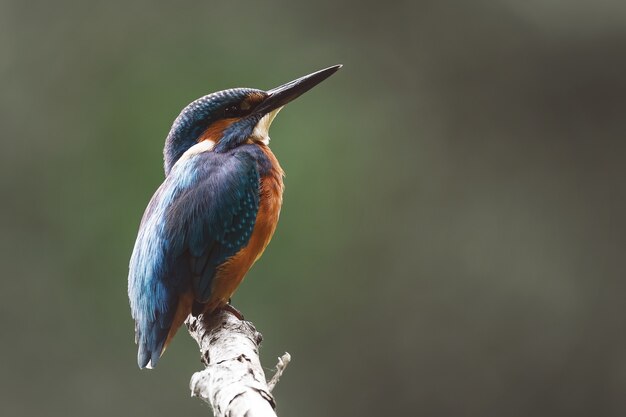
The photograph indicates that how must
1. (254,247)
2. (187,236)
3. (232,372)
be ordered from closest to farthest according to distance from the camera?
(232,372), (187,236), (254,247)

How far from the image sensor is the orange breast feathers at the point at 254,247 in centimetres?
224

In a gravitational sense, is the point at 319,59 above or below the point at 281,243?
above

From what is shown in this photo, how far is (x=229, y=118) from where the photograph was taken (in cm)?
251

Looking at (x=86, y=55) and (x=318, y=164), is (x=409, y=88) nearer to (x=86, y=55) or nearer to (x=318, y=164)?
(x=318, y=164)

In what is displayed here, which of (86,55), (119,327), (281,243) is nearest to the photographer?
(119,327)

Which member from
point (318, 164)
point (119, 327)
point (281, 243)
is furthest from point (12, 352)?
point (318, 164)

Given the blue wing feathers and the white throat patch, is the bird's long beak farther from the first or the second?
the blue wing feathers

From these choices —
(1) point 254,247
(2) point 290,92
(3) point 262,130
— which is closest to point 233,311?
(1) point 254,247

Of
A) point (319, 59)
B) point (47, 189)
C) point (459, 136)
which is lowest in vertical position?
point (47, 189)

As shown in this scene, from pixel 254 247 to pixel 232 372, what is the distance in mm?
711

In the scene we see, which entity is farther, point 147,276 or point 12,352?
point 12,352

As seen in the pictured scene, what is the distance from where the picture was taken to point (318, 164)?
17.5 feet

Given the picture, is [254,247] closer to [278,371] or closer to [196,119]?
[196,119]

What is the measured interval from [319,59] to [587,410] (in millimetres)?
2582
